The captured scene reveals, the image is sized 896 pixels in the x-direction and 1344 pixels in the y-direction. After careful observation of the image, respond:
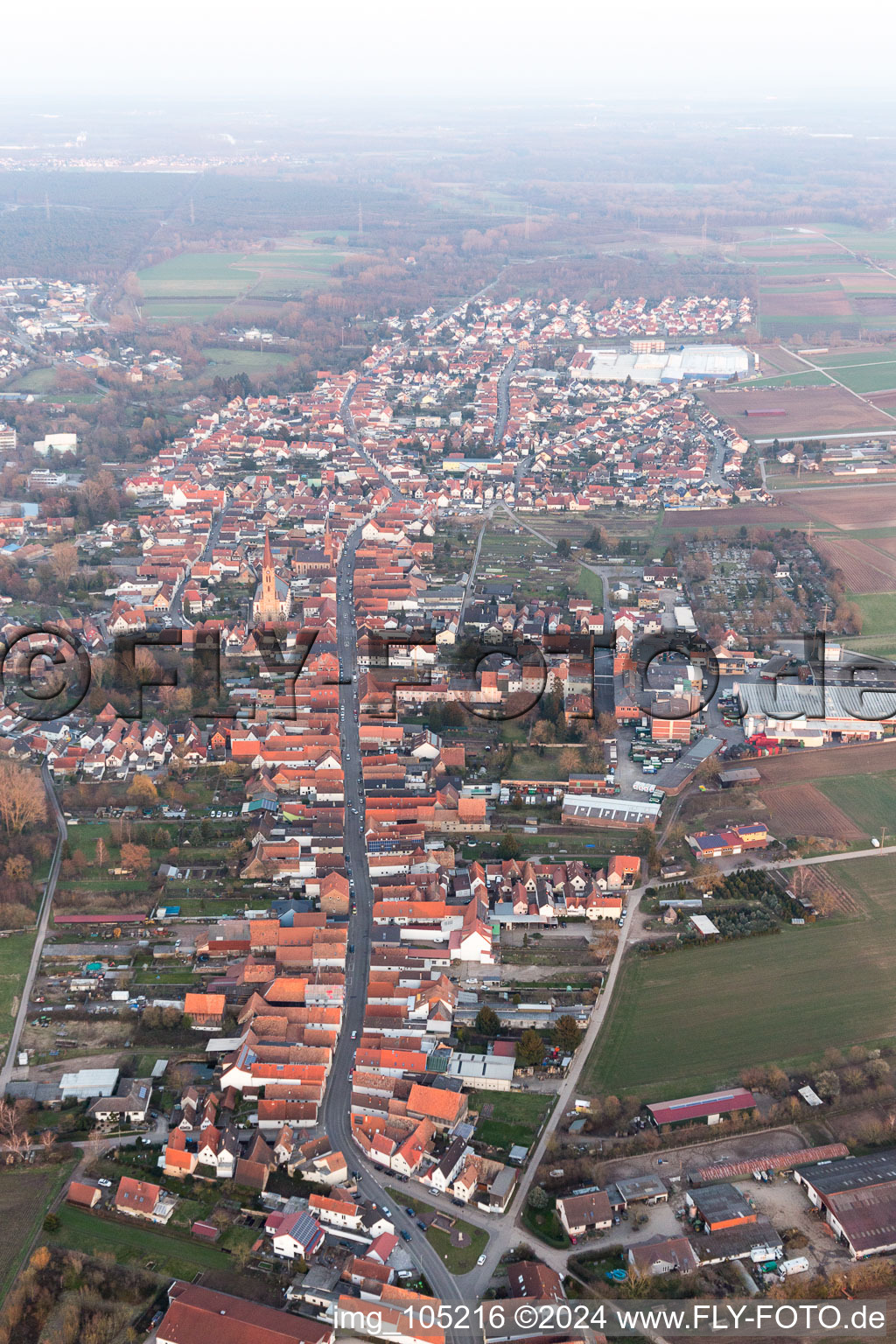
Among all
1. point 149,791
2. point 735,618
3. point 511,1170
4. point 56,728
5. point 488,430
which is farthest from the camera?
point 488,430

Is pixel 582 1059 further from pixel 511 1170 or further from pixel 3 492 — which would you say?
pixel 3 492

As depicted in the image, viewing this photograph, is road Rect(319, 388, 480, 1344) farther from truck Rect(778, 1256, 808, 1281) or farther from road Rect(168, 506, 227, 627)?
road Rect(168, 506, 227, 627)

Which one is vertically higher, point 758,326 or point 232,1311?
point 758,326

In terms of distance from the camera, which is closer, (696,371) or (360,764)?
(360,764)

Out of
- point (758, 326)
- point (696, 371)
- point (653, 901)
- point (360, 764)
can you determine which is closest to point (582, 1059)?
point (653, 901)

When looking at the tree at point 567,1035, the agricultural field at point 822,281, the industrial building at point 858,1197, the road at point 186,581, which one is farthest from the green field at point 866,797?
the agricultural field at point 822,281

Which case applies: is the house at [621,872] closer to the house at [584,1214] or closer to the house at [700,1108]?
the house at [700,1108]

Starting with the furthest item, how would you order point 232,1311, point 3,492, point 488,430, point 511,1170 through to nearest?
point 488,430, point 3,492, point 511,1170, point 232,1311
